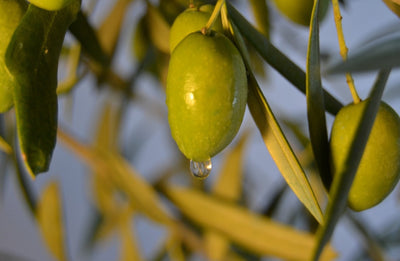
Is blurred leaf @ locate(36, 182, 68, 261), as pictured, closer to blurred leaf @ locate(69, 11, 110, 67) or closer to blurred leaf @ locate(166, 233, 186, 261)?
blurred leaf @ locate(166, 233, 186, 261)

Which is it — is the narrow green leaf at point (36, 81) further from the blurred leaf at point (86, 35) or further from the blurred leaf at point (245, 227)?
the blurred leaf at point (245, 227)

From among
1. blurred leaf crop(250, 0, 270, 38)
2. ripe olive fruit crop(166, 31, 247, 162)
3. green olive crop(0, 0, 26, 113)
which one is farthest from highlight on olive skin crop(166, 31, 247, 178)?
blurred leaf crop(250, 0, 270, 38)

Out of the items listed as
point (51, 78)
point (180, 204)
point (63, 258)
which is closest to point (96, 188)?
point (63, 258)

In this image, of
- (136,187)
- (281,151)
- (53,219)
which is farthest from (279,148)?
(53,219)

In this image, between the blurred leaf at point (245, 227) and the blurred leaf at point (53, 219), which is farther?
the blurred leaf at point (53, 219)

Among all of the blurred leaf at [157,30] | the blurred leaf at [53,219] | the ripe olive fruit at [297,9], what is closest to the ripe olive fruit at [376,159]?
the ripe olive fruit at [297,9]

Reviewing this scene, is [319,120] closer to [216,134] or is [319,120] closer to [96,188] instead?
[216,134]
